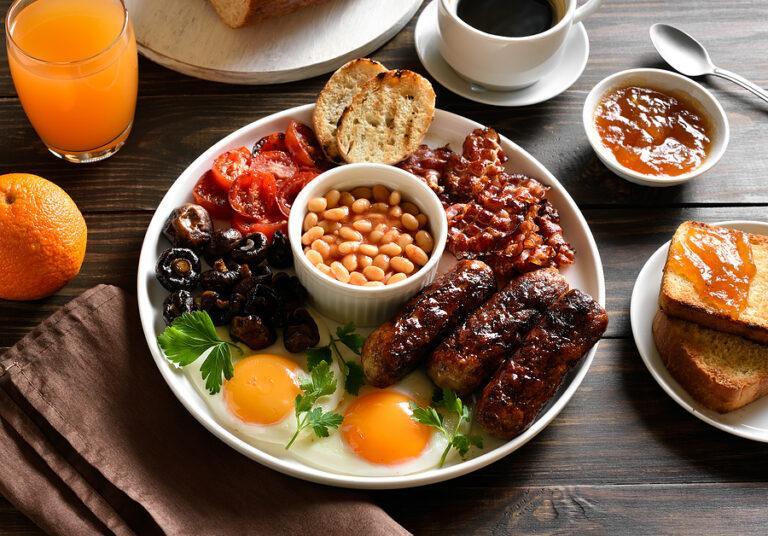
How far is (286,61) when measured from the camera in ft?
11.5

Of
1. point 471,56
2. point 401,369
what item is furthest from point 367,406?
point 471,56

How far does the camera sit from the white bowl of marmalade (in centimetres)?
322

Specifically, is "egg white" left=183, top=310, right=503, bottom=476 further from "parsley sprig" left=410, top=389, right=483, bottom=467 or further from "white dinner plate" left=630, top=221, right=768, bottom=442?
"white dinner plate" left=630, top=221, right=768, bottom=442

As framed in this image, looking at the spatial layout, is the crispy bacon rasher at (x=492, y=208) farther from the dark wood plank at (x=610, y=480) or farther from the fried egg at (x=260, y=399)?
the fried egg at (x=260, y=399)

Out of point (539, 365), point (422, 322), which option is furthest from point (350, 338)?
point (539, 365)

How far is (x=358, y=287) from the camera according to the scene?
2643 millimetres

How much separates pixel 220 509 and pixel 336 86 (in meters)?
1.61

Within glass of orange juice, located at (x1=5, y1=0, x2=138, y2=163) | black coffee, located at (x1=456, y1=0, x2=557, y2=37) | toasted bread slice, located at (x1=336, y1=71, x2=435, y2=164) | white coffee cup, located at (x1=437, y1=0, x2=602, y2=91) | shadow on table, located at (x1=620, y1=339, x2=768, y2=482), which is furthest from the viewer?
black coffee, located at (x1=456, y1=0, x2=557, y2=37)

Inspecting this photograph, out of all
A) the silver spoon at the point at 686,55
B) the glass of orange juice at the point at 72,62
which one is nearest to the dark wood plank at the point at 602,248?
the glass of orange juice at the point at 72,62

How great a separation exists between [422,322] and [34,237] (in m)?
1.27

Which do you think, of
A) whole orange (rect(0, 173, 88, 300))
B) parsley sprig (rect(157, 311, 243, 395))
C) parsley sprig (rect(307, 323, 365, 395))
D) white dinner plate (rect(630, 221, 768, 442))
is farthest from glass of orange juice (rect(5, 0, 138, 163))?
white dinner plate (rect(630, 221, 768, 442))

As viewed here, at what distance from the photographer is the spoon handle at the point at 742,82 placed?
3529 millimetres

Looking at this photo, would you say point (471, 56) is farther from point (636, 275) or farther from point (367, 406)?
point (367, 406)

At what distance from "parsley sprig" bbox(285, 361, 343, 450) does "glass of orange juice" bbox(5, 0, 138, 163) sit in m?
1.28
